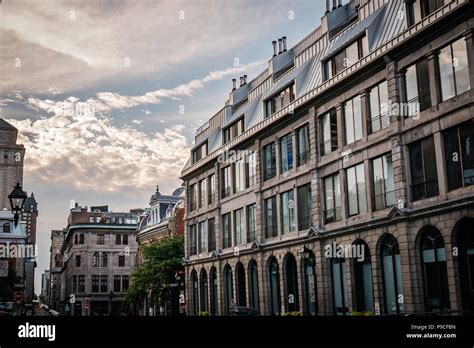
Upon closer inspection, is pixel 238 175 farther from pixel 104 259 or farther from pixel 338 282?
pixel 338 282

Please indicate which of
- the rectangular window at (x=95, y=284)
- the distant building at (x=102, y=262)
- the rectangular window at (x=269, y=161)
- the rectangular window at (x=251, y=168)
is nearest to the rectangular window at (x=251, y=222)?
the rectangular window at (x=251, y=168)

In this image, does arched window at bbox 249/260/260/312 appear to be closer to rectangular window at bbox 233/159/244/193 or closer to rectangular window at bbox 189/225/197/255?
rectangular window at bbox 233/159/244/193

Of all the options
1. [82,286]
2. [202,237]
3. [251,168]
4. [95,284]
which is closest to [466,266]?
[95,284]

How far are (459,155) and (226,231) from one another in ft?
68.9

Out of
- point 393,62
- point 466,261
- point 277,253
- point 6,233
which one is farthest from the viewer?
→ point 277,253

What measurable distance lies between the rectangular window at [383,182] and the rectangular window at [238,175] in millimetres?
12537

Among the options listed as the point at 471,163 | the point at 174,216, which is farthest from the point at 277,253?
the point at 174,216

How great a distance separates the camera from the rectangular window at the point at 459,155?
18.3m

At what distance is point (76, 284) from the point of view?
68.1 ft

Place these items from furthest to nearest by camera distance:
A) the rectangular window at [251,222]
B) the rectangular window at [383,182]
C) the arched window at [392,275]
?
the rectangular window at [251,222] → the rectangular window at [383,182] → the arched window at [392,275]

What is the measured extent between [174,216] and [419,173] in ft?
121

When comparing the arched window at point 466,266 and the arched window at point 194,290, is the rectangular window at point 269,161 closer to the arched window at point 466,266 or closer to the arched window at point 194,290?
the arched window at point 194,290

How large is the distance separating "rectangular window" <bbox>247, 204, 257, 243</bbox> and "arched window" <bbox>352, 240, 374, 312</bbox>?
32.9ft

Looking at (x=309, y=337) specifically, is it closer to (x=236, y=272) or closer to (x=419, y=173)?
(x=419, y=173)
